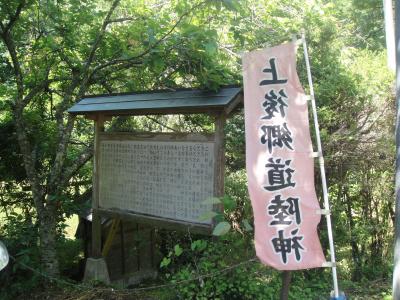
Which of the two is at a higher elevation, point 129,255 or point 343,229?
point 343,229

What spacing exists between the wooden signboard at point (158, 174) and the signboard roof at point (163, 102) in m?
0.42

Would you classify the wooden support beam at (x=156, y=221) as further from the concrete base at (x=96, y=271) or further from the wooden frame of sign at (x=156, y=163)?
the concrete base at (x=96, y=271)

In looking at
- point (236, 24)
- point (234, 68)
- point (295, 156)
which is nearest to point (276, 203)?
point (295, 156)

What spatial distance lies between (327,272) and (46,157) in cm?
567

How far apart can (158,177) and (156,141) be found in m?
0.53

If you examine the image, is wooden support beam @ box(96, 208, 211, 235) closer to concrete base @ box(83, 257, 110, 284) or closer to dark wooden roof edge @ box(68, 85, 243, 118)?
concrete base @ box(83, 257, 110, 284)

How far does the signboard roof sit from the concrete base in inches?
102

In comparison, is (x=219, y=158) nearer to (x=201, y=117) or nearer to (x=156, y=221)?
(x=156, y=221)

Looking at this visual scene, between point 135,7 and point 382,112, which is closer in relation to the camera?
point 382,112

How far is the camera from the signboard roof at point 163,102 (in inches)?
191

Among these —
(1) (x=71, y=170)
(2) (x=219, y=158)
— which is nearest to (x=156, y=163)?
(2) (x=219, y=158)

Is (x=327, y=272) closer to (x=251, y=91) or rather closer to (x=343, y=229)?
(x=343, y=229)

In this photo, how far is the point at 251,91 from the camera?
4047 mm

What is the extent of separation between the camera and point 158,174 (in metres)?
5.80
